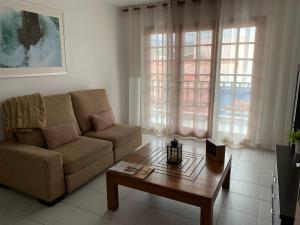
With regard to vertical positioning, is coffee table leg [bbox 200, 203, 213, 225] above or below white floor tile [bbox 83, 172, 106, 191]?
above

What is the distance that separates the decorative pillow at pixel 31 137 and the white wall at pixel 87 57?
1.62ft

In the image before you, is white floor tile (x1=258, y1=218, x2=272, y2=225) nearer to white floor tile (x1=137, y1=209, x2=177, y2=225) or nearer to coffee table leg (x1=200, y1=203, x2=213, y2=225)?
coffee table leg (x1=200, y1=203, x2=213, y2=225)

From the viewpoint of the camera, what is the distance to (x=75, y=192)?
248cm

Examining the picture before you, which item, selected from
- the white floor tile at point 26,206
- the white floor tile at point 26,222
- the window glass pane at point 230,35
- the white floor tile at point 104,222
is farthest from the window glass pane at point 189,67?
the white floor tile at point 26,222

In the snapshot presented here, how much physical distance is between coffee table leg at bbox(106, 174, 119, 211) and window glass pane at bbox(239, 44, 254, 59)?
263 centimetres

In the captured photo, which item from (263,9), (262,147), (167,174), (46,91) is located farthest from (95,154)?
(263,9)

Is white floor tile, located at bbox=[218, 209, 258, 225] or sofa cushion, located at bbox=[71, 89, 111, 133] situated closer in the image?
white floor tile, located at bbox=[218, 209, 258, 225]

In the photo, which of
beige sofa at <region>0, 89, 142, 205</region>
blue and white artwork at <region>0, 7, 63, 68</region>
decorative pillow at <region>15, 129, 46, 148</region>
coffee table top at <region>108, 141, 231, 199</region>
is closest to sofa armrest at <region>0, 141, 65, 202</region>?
beige sofa at <region>0, 89, 142, 205</region>

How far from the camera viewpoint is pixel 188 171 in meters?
2.09

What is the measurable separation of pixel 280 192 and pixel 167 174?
34.1 inches

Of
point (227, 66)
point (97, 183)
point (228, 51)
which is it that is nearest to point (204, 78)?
point (227, 66)

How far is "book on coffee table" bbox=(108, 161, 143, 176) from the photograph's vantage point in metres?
2.03

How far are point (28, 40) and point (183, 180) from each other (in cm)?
243

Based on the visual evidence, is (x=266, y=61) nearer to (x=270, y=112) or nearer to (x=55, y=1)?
(x=270, y=112)
